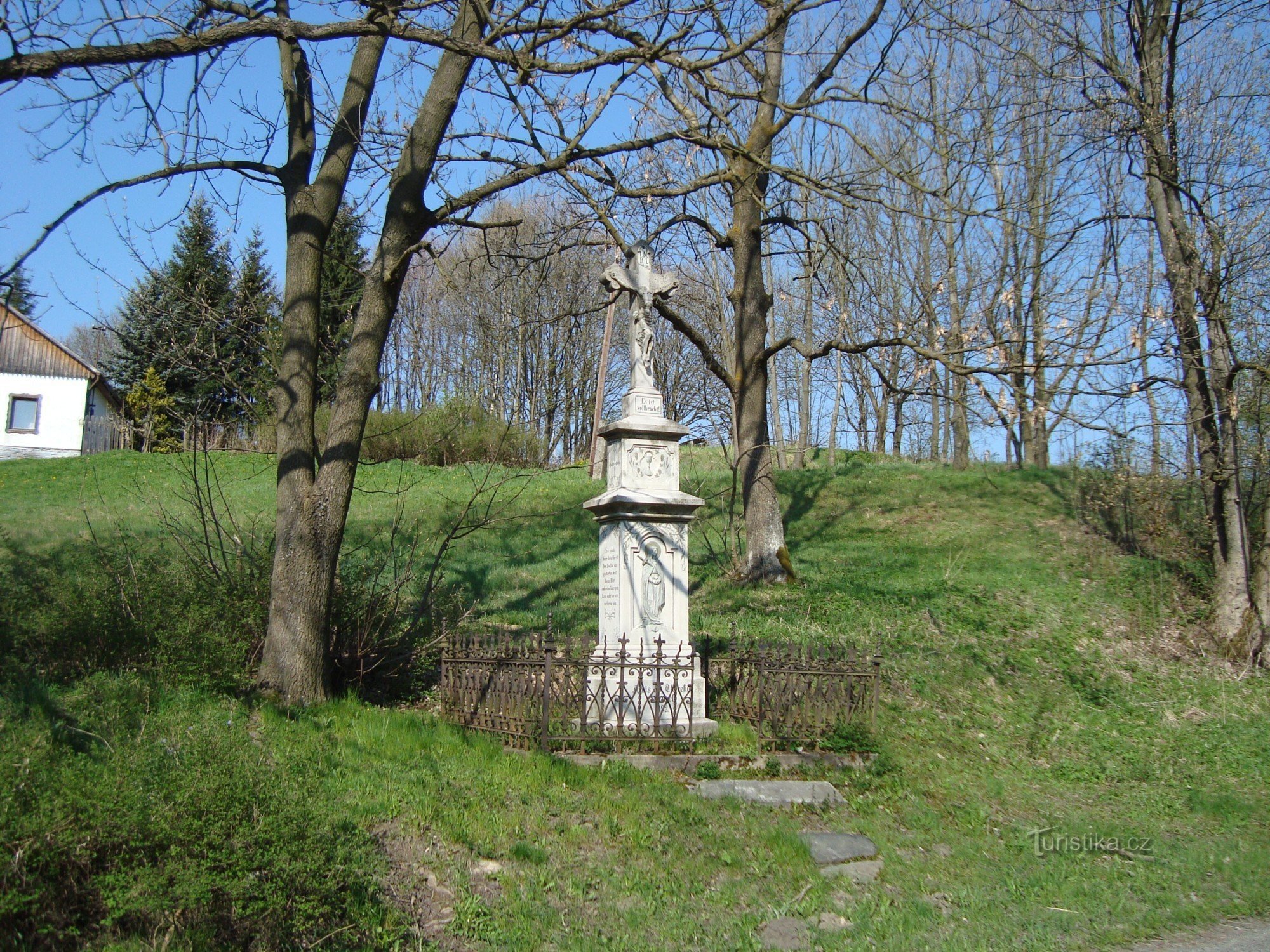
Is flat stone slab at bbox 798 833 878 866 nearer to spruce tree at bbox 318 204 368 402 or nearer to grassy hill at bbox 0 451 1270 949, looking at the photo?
grassy hill at bbox 0 451 1270 949

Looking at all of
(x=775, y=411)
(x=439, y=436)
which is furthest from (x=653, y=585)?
(x=775, y=411)

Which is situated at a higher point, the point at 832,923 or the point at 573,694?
the point at 573,694

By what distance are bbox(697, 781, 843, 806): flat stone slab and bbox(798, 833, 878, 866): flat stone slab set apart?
0.59 meters

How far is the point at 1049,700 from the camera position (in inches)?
435

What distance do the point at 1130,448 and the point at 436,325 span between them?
30.0 metres

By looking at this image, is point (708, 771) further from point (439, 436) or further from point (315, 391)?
point (439, 436)

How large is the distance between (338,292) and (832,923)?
13594 mm

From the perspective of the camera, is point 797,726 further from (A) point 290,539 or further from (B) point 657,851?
(A) point 290,539

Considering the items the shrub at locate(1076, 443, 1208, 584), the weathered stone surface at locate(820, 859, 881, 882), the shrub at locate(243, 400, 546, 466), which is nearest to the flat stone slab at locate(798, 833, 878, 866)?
the weathered stone surface at locate(820, 859, 881, 882)

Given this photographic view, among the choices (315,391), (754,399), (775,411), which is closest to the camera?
(315,391)

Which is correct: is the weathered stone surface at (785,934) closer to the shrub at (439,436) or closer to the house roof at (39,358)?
the shrub at (439,436)

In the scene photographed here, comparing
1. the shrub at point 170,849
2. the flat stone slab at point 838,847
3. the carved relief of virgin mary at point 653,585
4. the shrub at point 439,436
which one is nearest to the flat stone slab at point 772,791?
the flat stone slab at point 838,847

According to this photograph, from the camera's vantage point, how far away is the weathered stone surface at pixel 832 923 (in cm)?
533

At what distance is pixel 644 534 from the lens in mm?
8727
